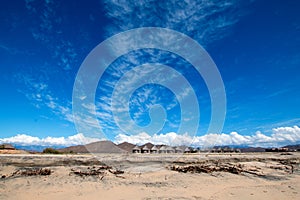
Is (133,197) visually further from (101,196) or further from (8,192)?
(8,192)

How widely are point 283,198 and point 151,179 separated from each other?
18.2 ft

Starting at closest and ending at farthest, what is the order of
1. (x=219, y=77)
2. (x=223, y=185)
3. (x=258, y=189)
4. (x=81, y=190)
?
1. (x=81, y=190)
2. (x=258, y=189)
3. (x=223, y=185)
4. (x=219, y=77)

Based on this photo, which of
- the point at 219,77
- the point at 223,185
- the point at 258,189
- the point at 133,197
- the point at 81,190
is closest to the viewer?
the point at 133,197

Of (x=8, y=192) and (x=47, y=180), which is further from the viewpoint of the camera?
(x=47, y=180)

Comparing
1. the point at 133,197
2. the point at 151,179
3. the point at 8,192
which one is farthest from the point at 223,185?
the point at 8,192

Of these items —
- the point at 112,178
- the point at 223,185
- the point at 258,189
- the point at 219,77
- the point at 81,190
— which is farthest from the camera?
the point at 219,77

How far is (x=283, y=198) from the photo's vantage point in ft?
25.6

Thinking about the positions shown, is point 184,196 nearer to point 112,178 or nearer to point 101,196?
point 101,196

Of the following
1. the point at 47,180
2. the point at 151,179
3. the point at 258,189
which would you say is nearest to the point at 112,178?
the point at 151,179

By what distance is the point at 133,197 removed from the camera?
24.6ft

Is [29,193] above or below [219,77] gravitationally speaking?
below

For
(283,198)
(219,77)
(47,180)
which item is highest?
(219,77)

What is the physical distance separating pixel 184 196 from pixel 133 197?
5.90 feet

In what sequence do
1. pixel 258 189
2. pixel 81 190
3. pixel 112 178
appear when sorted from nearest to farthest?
1. pixel 81 190
2. pixel 258 189
3. pixel 112 178
